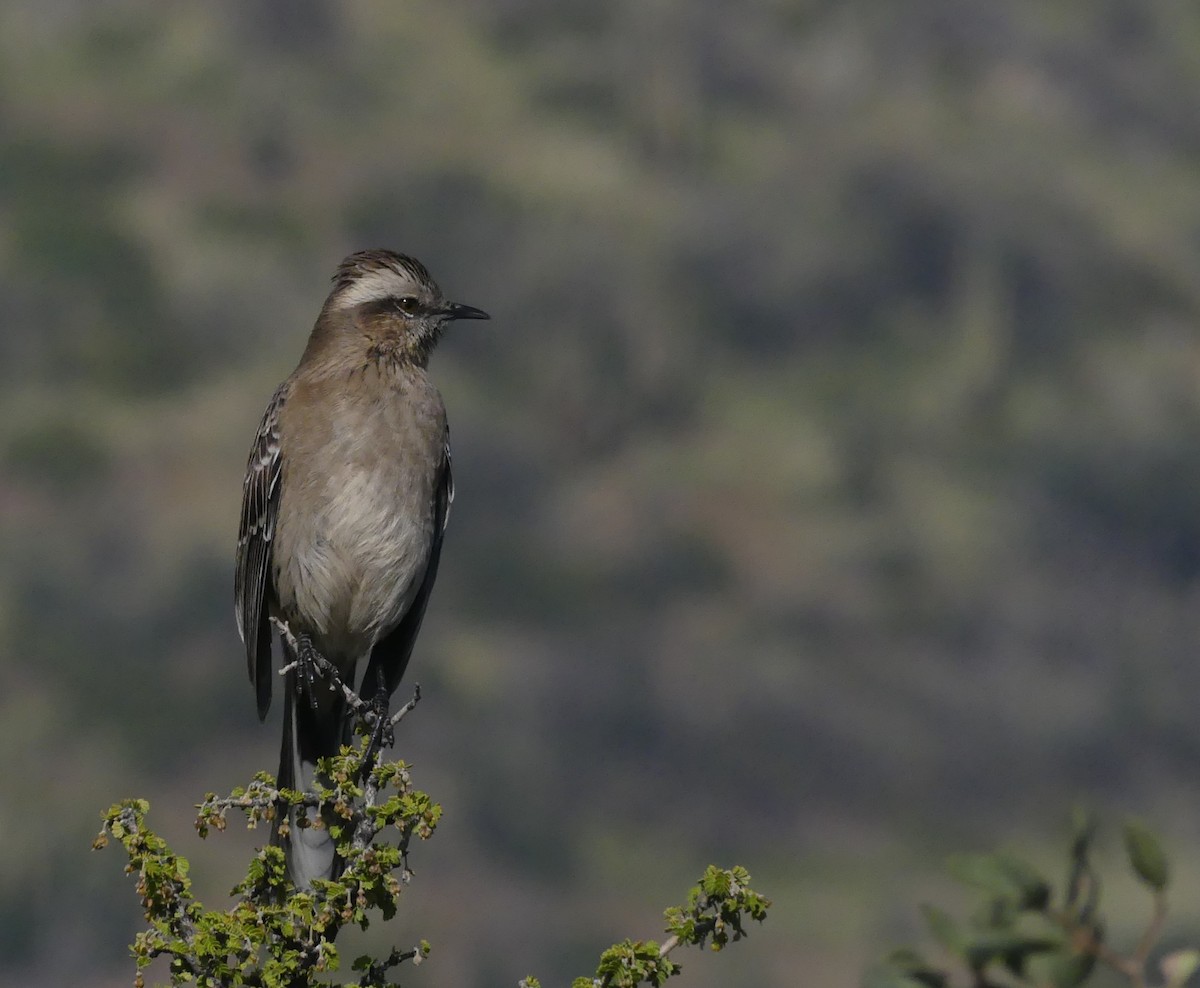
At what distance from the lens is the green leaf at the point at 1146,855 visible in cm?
299

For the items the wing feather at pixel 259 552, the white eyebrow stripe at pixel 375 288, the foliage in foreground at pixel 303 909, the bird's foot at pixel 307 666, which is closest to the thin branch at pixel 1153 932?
the foliage in foreground at pixel 303 909

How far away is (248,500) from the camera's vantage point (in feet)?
31.8

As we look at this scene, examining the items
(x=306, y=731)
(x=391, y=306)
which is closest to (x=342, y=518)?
(x=306, y=731)

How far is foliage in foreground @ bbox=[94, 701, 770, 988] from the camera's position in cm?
490

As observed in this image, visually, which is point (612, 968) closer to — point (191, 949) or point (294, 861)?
point (191, 949)

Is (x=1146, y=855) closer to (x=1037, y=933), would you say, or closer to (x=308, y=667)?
(x=1037, y=933)

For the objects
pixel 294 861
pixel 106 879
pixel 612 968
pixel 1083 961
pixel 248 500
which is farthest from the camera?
pixel 106 879

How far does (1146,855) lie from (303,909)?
2.90 meters

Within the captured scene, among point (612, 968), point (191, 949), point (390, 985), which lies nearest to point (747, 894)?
point (612, 968)

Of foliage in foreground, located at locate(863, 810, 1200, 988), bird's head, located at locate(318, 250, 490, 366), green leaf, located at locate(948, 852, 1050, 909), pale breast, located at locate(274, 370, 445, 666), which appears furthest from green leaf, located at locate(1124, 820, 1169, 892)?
bird's head, located at locate(318, 250, 490, 366)

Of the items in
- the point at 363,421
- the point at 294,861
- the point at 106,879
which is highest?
the point at 106,879

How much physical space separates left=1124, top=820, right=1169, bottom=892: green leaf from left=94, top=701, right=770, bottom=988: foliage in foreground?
1.91 meters

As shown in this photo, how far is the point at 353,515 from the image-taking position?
905cm

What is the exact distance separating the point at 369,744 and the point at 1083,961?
4.97 metres
